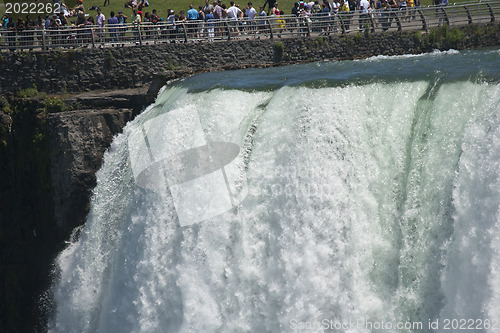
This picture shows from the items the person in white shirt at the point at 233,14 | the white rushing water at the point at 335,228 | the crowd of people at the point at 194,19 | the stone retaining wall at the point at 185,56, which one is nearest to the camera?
the white rushing water at the point at 335,228

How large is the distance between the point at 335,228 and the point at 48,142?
25.8 feet

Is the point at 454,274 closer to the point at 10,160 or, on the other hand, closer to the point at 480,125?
the point at 480,125

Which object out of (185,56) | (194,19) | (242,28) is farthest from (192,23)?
(242,28)

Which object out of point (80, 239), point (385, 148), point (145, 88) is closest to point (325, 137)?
point (385, 148)

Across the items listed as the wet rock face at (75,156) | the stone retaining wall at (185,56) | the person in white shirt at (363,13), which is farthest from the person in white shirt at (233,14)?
the wet rock face at (75,156)

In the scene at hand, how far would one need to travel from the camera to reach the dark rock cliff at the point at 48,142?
15445mm

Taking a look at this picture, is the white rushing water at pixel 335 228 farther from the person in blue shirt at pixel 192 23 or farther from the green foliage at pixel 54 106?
the person in blue shirt at pixel 192 23

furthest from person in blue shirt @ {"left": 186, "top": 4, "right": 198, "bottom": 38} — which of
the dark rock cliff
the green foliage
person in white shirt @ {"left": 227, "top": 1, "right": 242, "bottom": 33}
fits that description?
the green foliage

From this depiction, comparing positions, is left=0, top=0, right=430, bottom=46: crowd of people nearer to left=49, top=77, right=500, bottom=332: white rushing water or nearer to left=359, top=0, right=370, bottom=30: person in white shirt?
left=359, top=0, right=370, bottom=30: person in white shirt

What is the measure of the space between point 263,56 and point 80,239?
8.33m

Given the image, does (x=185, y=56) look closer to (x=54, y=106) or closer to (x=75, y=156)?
(x=54, y=106)

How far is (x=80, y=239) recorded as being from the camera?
14547mm

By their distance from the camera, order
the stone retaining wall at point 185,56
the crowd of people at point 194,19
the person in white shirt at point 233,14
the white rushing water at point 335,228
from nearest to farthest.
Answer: the white rushing water at point 335,228
the stone retaining wall at point 185,56
the crowd of people at point 194,19
the person in white shirt at point 233,14

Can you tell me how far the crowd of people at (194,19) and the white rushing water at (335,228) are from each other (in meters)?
6.67
